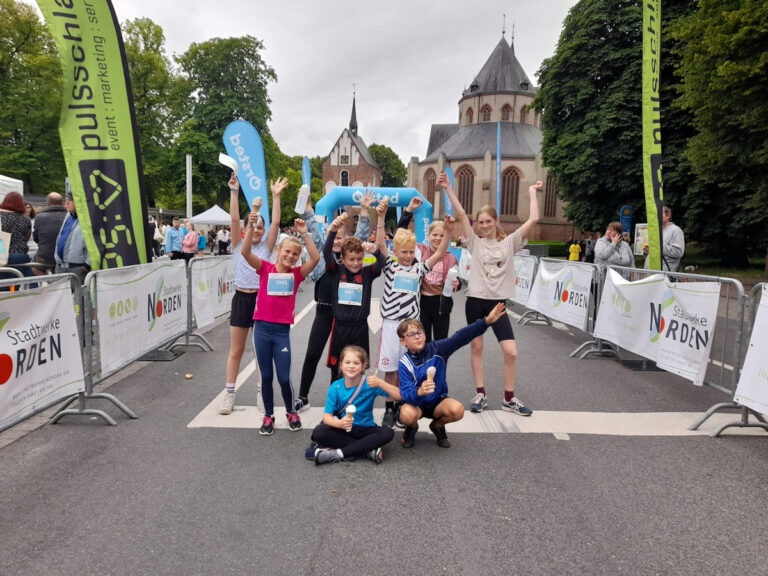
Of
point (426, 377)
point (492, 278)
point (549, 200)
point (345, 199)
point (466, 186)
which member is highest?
point (466, 186)

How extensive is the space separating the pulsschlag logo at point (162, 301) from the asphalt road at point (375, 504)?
1.66m

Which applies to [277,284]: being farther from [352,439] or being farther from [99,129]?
[99,129]

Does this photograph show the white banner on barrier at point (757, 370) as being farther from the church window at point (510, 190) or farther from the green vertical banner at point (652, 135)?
the church window at point (510, 190)

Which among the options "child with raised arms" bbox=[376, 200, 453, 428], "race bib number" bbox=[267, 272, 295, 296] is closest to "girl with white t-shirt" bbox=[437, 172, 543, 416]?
"child with raised arms" bbox=[376, 200, 453, 428]

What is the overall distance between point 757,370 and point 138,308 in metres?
6.15

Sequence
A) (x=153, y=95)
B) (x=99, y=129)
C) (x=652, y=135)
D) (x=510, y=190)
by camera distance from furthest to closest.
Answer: (x=510, y=190), (x=153, y=95), (x=652, y=135), (x=99, y=129)

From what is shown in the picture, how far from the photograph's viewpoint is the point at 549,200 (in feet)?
197

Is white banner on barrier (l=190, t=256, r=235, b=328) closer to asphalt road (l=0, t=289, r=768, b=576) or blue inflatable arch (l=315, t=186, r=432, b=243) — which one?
asphalt road (l=0, t=289, r=768, b=576)

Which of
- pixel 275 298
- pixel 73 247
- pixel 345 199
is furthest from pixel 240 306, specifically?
pixel 345 199

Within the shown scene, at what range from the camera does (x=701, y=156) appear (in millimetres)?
17422

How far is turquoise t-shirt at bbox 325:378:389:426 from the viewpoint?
3.94 metres

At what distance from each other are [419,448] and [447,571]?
63.6 inches

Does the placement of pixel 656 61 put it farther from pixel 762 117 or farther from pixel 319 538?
pixel 762 117

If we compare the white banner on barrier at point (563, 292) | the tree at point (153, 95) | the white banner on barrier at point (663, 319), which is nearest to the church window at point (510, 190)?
the tree at point (153, 95)
